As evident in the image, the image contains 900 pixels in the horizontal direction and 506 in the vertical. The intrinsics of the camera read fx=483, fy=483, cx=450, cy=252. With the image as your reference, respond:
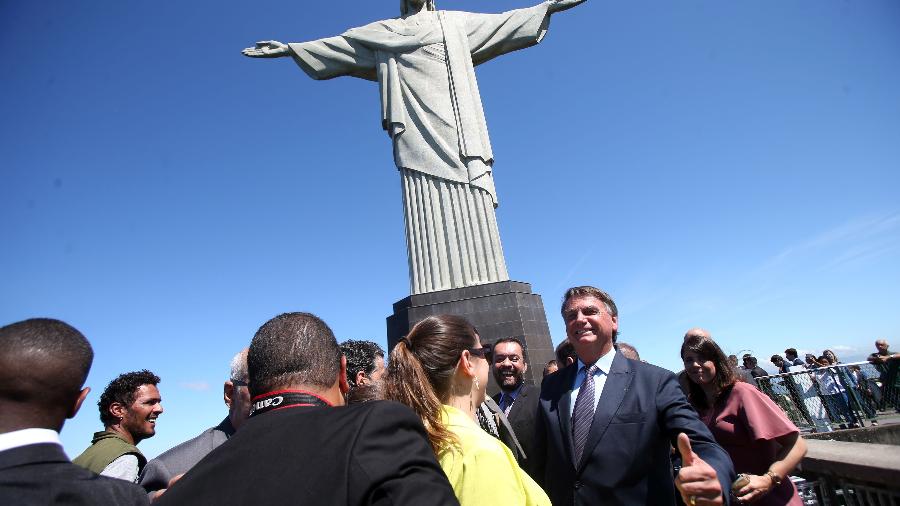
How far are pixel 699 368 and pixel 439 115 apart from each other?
21.6 feet

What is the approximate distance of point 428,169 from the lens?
28.2ft

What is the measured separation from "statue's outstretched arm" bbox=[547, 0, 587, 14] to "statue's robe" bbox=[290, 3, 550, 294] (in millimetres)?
177

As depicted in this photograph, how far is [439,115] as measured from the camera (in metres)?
8.72

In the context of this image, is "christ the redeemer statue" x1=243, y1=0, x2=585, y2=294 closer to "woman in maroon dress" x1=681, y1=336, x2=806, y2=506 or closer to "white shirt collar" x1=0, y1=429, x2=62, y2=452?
"woman in maroon dress" x1=681, y1=336, x2=806, y2=506

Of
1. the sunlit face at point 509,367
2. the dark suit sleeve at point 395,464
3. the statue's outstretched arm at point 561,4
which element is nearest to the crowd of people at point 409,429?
the dark suit sleeve at point 395,464

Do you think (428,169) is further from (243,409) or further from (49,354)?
(49,354)

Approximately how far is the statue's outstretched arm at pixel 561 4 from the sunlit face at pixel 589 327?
28.0ft

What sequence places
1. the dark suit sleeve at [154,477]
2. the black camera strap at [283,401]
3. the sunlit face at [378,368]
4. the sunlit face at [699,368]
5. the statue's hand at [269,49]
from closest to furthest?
the black camera strap at [283,401] < the dark suit sleeve at [154,477] < the sunlit face at [699,368] < the sunlit face at [378,368] < the statue's hand at [269,49]

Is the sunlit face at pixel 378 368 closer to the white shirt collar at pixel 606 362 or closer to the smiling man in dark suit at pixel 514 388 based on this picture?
the smiling man in dark suit at pixel 514 388

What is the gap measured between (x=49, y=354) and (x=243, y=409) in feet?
5.66

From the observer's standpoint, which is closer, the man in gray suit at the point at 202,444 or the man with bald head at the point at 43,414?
the man with bald head at the point at 43,414

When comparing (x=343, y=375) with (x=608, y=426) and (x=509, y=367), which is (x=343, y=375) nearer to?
(x=608, y=426)

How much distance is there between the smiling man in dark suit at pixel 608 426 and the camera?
231 cm

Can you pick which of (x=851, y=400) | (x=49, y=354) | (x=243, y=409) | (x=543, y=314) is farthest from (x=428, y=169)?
(x=851, y=400)
